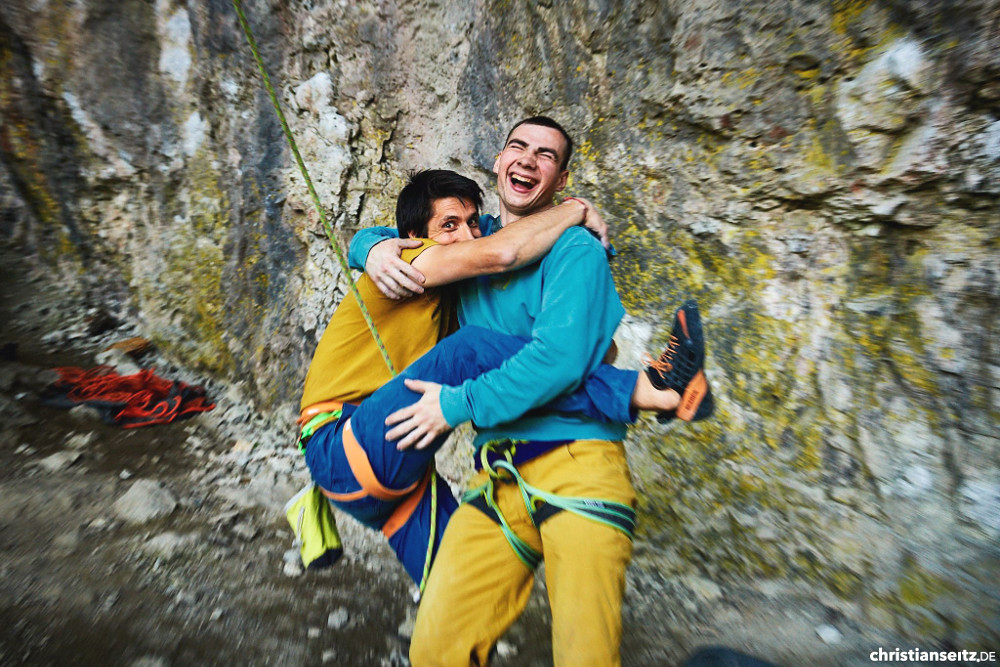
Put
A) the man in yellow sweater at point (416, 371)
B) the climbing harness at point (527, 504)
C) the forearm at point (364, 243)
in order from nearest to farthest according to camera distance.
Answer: the climbing harness at point (527, 504), the man in yellow sweater at point (416, 371), the forearm at point (364, 243)

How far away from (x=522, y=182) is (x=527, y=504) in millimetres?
1279

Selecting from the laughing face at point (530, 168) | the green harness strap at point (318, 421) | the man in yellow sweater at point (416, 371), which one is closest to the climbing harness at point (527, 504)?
the man in yellow sweater at point (416, 371)

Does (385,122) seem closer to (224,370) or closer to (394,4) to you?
(394,4)

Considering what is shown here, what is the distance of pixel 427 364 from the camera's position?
5.60 feet

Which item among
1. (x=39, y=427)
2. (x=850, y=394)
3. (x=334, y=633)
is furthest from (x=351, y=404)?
(x=39, y=427)

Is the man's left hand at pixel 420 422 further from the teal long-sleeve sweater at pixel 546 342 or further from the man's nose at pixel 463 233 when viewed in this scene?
the man's nose at pixel 463 233

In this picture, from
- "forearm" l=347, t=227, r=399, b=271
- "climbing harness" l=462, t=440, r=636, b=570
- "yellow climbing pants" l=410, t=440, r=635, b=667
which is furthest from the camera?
"forearm" l=347, t=227, r=399, b=271

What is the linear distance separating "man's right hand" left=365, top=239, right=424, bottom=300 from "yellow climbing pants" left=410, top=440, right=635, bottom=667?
2.53 feet

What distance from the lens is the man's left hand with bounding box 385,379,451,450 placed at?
160cm

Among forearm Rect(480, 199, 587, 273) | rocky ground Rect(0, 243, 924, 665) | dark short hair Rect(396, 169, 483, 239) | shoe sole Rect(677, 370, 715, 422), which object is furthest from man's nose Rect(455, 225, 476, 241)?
rocky ground Rect(0, 243, 924, 665)

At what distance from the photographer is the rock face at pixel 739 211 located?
2.10m

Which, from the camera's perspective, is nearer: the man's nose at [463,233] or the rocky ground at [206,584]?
the man's nose at [463,233]

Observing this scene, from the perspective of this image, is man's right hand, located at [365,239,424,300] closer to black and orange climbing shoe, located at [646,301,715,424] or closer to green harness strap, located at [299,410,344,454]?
green harness strap, located at [299,410,344,454]

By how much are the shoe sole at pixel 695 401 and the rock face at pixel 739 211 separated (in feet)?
4.32
